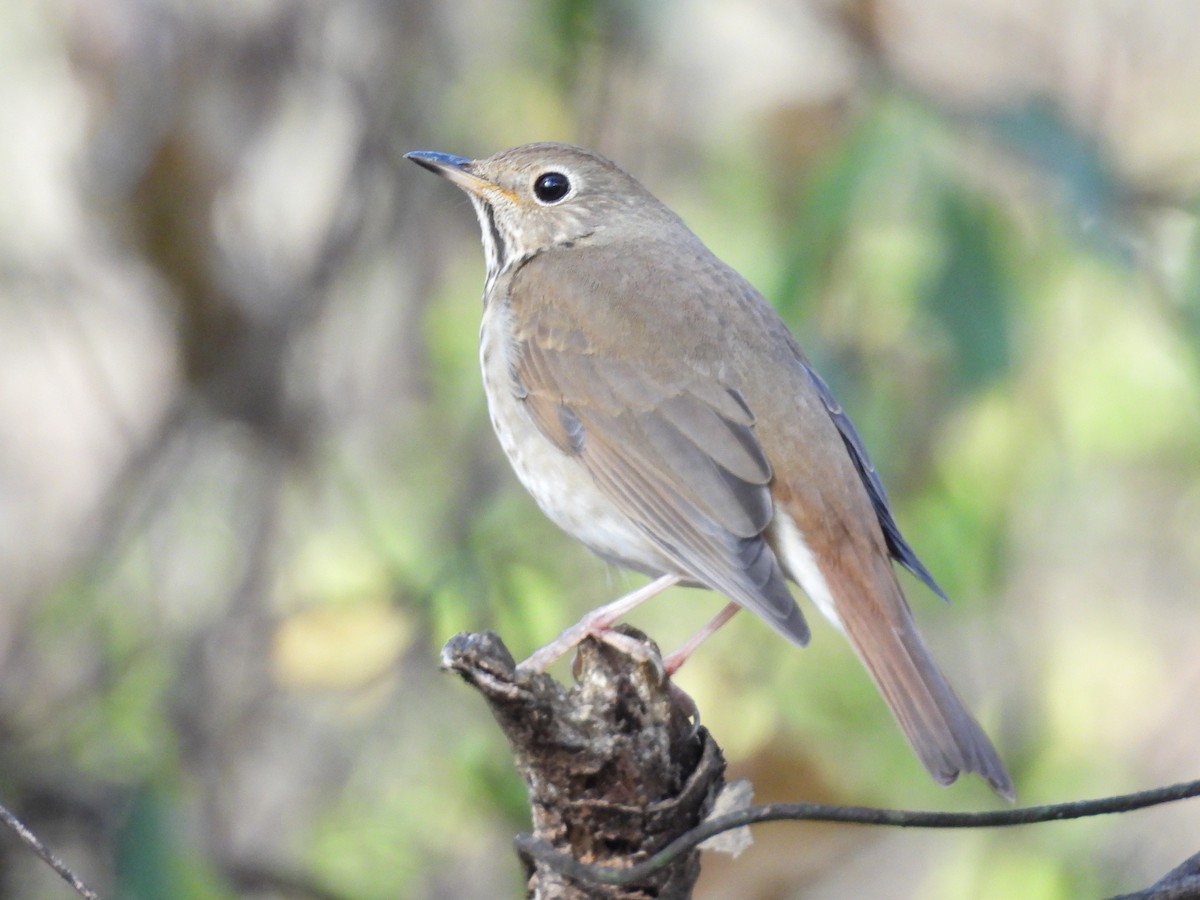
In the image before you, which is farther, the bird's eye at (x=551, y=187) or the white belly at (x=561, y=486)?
the bird's eye at (x=551, y=187)

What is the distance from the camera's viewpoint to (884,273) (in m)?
4.87

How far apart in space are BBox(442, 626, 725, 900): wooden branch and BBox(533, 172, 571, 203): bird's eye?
203cm

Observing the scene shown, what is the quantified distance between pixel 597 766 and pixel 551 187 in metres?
2.23

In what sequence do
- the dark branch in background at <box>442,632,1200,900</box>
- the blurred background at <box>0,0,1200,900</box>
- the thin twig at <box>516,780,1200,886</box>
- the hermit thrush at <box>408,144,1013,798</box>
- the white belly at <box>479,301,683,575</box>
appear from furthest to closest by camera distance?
the blurred background at <box>0,0,1200,900</box> → the white belly at <box>479,301,683,575</box> → the hermit thrush at <box>408,144,1013,798</box> → the dark branch in background at <box>442,632,1200,900</box> → the thin twig at <box>516,780,1200,886</box>

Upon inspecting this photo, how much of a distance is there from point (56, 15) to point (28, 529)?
203cm

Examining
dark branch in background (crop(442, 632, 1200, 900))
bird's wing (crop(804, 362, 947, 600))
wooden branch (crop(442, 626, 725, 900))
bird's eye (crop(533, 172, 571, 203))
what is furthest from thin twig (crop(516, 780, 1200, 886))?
bird's eye (crop(533, 172, 571, 203))

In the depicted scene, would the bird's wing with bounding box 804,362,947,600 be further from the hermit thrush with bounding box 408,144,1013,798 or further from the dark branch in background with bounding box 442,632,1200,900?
the dark branch in background with bounding box 442,632,1200,900

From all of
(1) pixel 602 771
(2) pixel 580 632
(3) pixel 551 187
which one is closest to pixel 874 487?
(2) pixel 580 632

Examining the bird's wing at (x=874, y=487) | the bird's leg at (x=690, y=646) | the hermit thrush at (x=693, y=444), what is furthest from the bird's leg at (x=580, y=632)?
the bird's wing at (x=874, y=487)

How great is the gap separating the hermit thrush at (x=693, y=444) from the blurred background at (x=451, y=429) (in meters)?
0.45

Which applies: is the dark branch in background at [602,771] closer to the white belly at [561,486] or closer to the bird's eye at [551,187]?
the white belly at [561,486]

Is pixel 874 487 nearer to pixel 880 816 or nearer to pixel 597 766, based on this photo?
pixel 597 766

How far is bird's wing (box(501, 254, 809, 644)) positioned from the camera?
3.30m

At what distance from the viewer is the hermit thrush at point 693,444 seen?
10.8ft
